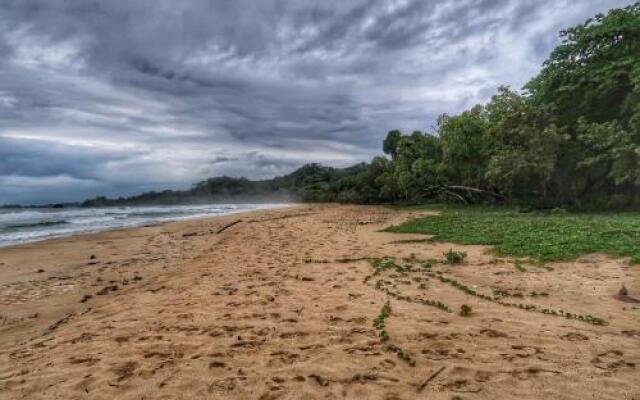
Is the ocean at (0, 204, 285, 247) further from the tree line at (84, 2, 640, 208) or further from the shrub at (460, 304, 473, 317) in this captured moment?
the tree line at (84, 2, 640, 208)

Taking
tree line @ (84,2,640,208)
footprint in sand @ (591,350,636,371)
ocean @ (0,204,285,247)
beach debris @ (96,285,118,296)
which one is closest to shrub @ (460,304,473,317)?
footprint in sand @ (591,350,636,371)

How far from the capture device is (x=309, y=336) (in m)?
4.79

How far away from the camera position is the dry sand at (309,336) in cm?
361

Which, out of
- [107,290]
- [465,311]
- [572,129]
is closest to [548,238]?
[465,311]

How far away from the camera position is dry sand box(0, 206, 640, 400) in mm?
3605

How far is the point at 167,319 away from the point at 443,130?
3132 cm

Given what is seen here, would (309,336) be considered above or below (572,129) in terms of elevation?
below

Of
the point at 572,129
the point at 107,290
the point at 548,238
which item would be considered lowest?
the point at 107,290

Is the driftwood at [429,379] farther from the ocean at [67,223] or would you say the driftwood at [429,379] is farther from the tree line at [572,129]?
the ocean at [67,223]

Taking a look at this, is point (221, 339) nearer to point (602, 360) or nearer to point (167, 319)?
point (167, 319)

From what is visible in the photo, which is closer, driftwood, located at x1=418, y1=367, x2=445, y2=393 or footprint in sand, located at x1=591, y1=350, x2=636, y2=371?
driftwood, located at x1=418, y1=367, x2=445, y2=393

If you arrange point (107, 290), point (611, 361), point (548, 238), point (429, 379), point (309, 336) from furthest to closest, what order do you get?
point (548, 238) → point (107, 290) → point (309, 336) → point (611, 361) → point (429, 379)

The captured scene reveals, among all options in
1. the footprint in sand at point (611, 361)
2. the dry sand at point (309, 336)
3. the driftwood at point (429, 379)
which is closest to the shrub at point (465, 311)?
the dry sand at point (309, 336)

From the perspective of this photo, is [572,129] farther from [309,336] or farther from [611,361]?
[309,336]
